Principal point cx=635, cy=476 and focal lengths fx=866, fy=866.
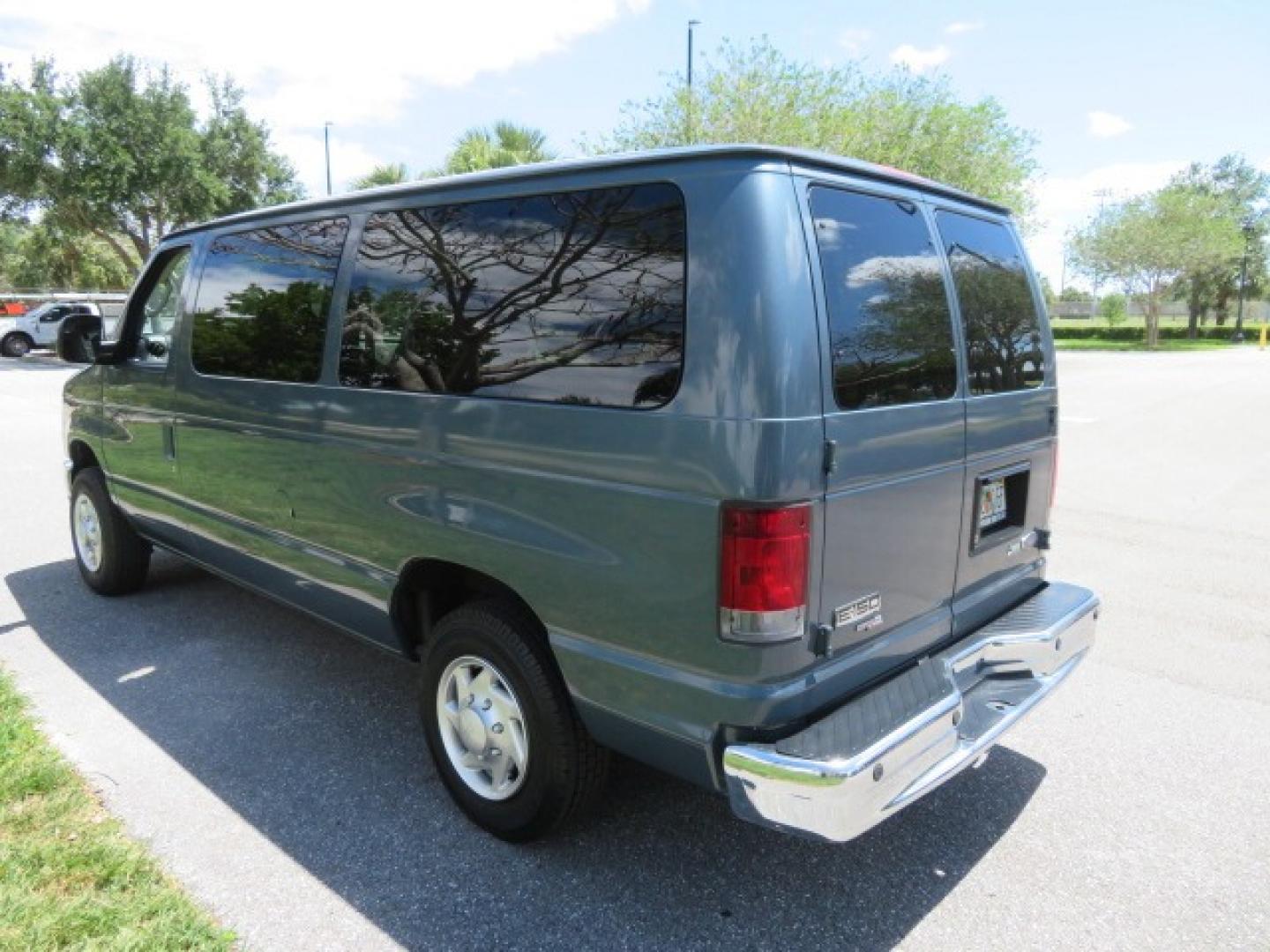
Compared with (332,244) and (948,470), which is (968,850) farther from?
(332,244)

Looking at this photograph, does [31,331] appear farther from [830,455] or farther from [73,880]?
[830,455]

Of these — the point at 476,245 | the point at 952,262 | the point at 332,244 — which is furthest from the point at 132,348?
the point at 952,262

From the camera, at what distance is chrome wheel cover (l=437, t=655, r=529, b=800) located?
111 inches

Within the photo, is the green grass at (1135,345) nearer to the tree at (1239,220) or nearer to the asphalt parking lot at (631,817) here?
the tree at (1239,220)

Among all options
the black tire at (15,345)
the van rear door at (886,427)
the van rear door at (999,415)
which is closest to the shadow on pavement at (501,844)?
the van rear door at (886,427)

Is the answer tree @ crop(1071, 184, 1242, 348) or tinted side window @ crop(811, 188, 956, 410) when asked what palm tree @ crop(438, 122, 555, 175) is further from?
tree @ crop(1071, 184, 1242, 348)

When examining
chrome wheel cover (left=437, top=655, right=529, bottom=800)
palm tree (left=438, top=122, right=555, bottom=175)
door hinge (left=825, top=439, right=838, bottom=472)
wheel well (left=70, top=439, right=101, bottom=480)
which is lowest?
chrome wheel cover (left=437, top=655, right=529, bottom=800)

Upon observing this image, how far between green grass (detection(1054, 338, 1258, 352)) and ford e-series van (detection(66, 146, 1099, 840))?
4612cm

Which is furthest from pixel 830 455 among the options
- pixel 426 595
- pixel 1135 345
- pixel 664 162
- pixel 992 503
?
pixel 1135 345

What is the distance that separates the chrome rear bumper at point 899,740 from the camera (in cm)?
212

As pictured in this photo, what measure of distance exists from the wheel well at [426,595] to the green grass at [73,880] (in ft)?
3.48

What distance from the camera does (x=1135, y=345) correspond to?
157 ft

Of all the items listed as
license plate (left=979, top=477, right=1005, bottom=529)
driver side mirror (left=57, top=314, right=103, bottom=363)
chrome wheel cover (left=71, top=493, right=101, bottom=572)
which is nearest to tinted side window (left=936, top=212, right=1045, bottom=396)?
license plate (left=979, top=477, right=1005, bottom=529)

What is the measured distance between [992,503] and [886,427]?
0.90 m
